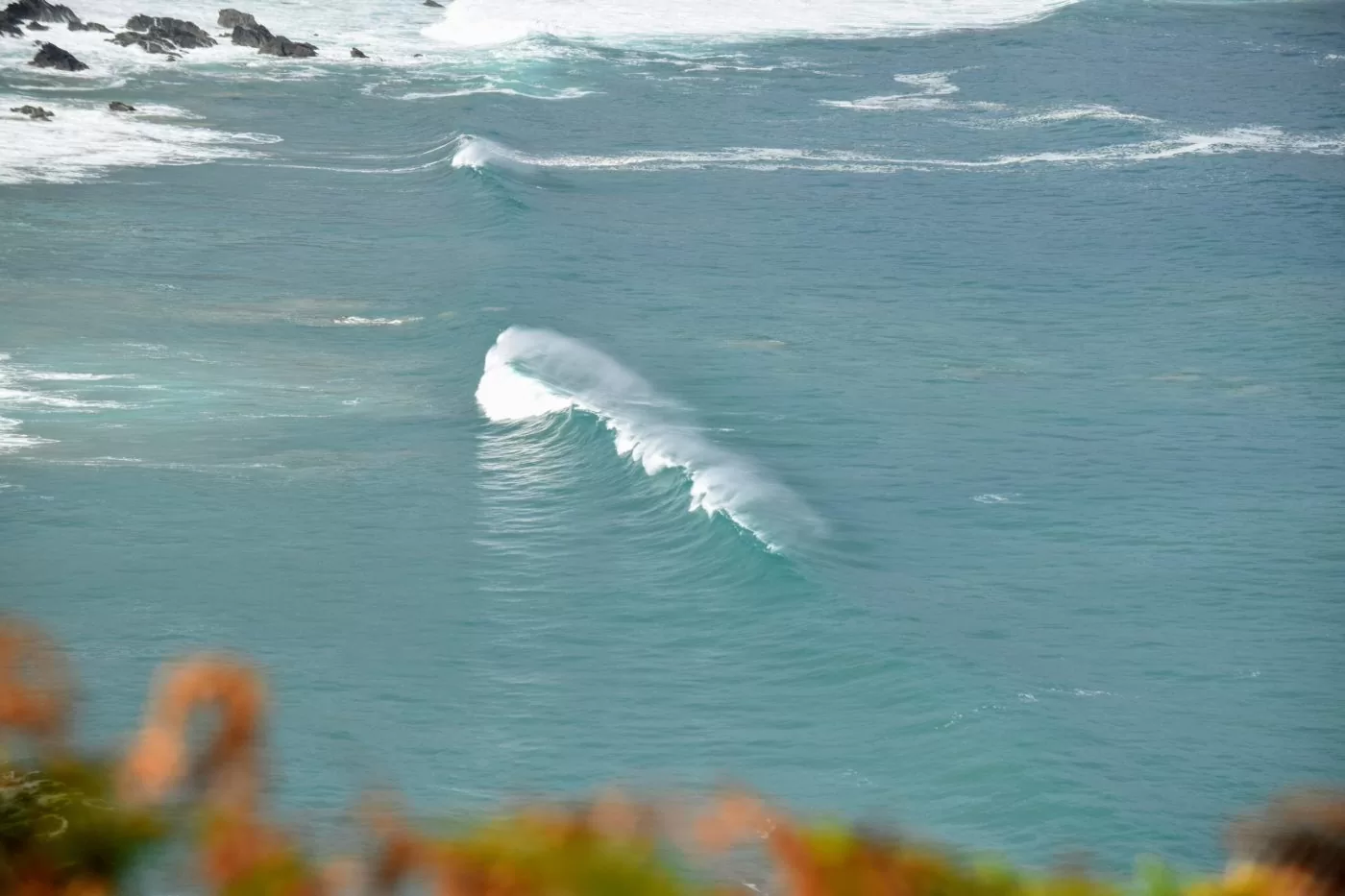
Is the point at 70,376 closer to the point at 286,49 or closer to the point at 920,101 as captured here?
the point at 920,101

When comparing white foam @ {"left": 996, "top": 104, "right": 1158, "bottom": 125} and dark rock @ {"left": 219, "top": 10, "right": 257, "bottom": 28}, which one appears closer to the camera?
white foam @ {"left": 996, "top": 104, "right": 1158, "bottom": 125}

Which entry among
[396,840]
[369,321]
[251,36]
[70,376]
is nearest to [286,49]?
[251,36]

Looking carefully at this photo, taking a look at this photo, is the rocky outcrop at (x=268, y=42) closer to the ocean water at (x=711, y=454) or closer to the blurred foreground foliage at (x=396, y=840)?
the ocean water at (x=711, y=454)

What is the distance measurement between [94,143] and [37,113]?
4.09 m

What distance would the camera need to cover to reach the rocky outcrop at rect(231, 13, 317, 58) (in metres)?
66.4

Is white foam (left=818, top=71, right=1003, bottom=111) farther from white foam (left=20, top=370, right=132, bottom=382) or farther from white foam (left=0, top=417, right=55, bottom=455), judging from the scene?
white foam (left=0, top=417, right=55, bottom=455)

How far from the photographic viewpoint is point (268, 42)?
67.1m

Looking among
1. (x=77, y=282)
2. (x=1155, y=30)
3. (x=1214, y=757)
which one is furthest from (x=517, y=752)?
(x=1155, y=30)

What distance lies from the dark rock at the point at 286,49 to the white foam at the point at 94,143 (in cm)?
1496

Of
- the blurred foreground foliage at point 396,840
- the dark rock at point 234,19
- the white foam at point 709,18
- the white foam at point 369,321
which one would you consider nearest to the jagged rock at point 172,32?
the dark rock at point 234,19

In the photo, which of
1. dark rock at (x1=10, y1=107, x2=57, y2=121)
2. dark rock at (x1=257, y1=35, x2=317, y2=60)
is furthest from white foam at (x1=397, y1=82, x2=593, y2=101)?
dark rock at (x1=10, y1=107, x2=57, y2=121)

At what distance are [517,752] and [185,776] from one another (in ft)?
40.3

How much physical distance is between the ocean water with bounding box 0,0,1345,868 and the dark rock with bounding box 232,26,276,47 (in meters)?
18.6

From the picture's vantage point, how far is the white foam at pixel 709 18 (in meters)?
73.7
